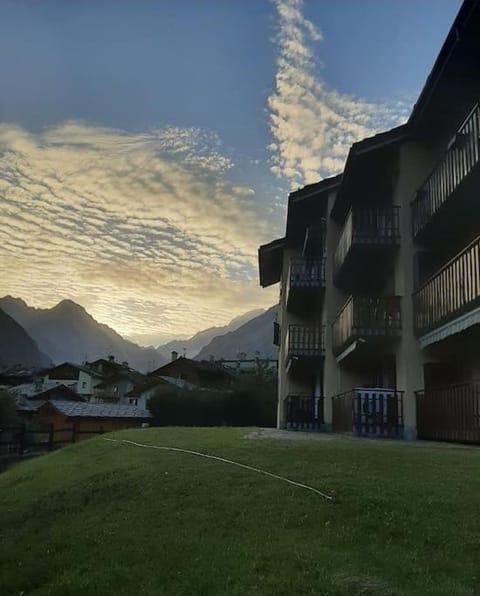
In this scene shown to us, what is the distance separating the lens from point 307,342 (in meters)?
24.0

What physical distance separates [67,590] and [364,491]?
3695 millimetres

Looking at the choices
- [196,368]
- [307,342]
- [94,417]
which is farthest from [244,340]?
[307,342]

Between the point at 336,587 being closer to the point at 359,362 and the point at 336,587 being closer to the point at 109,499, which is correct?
the point at 109,499

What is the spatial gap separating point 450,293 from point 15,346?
447 feet

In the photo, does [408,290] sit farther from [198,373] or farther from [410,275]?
[198,373]

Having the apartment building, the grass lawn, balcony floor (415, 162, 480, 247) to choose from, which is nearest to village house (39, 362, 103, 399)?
the apartment building

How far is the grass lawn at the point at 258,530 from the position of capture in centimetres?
525

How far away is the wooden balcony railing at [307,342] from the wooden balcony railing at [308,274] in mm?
1800

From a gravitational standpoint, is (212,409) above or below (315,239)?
below

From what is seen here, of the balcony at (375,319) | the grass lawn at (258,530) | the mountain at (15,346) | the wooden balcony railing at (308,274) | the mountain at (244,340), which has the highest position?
the mountain at (244,340)

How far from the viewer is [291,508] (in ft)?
23.1

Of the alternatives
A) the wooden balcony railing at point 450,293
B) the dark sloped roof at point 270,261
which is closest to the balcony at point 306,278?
the dark sloped roof at point 270,261

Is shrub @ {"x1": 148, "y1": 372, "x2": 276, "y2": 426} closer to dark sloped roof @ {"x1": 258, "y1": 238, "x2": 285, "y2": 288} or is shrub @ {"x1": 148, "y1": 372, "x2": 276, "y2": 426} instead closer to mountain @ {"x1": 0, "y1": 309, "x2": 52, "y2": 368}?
dark sloped roof @ {"x1": 258, "y1": 238, "x2": 285, "y2": 288}

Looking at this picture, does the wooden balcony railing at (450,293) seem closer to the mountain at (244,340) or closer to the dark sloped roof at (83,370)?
the dark sloped roof at (83,370)
